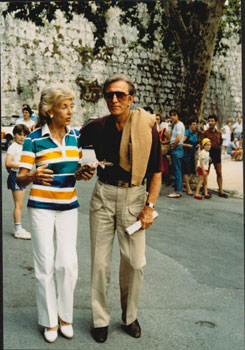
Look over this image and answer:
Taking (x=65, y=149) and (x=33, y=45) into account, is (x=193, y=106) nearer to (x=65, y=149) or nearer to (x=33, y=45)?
(x=65, y=149)

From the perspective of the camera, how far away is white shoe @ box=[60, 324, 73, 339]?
3.44 meters

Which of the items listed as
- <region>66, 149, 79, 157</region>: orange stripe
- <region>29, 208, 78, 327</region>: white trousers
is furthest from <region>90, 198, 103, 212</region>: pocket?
<region>66, 149, 79, 157</region>: orange stripe

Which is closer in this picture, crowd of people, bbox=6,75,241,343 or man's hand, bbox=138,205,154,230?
crowd of people, bbox=6,75,241,343

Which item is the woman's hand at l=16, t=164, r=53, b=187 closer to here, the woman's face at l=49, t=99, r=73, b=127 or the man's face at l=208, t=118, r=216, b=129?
the woman's face at l=49, t=99, r=73, b=127

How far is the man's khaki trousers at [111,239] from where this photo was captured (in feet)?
11.1

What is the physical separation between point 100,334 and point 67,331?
0.77ft

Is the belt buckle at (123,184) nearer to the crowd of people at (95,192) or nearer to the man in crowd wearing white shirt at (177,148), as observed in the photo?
the crowd of people at (95,192)

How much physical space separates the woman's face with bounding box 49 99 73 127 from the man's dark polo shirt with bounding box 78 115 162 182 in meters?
0.17

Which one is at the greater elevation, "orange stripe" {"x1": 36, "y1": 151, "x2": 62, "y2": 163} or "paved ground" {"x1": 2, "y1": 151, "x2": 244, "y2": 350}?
"orange stripe" {"x1": 36, "y1": 151, "x2": 62, "y2": 163}

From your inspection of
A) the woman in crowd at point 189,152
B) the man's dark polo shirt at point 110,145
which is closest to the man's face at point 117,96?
the man's dark polo shirt at point 110,145

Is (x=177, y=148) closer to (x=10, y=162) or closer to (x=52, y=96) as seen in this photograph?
(x=10, y=162)

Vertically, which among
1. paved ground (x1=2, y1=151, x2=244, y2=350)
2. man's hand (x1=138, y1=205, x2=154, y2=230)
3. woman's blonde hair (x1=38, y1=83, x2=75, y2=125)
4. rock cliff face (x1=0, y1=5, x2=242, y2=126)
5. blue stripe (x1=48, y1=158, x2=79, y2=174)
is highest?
rock cliff face (x1=0, y1=5, x2=242, y2=126)

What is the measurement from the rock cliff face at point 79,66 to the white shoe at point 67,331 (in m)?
14.5

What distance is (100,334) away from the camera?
3434 millimetres
